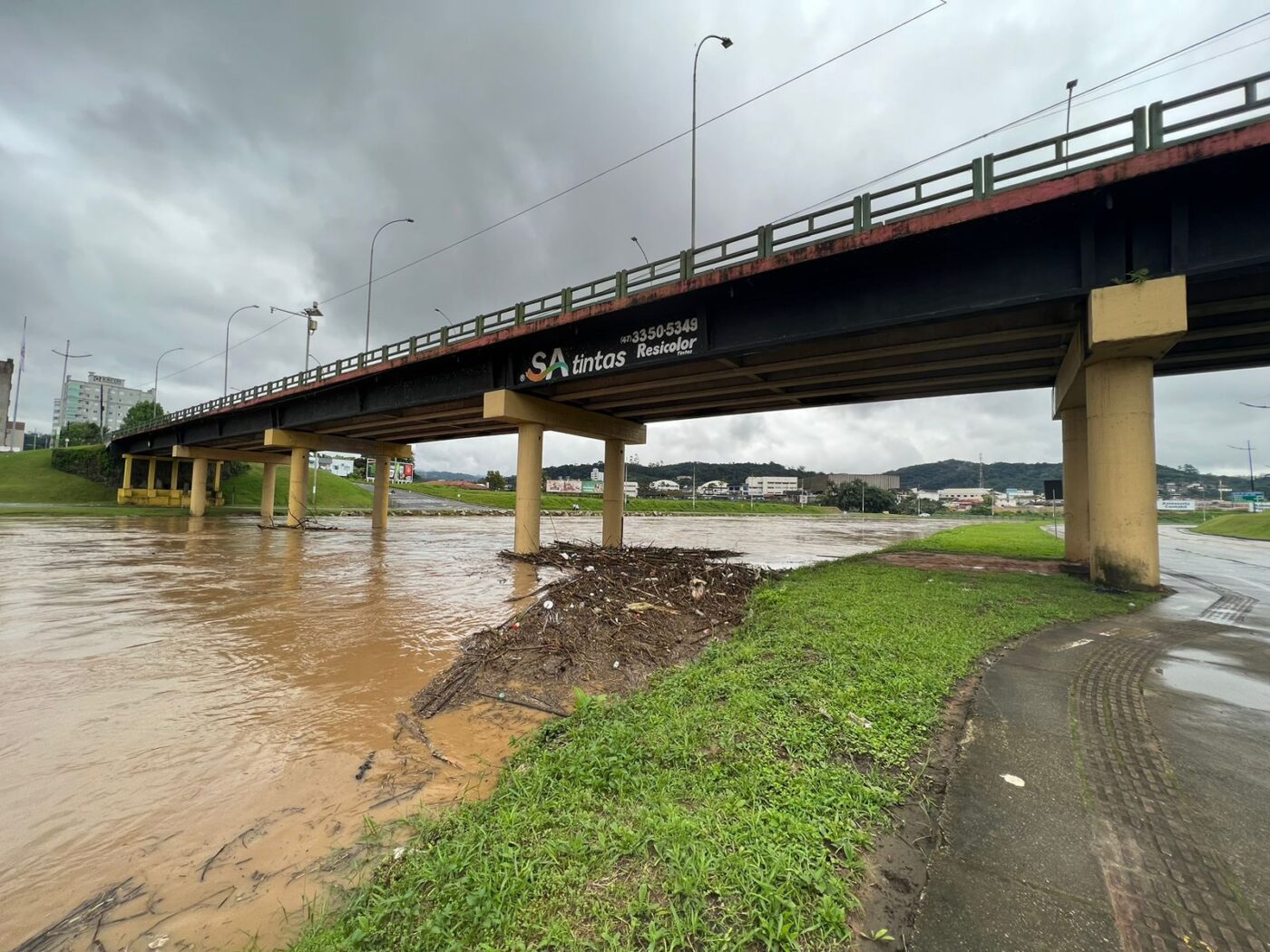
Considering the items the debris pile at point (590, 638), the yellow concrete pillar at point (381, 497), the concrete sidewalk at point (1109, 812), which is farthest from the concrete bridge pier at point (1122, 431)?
the yellow concrete pillar at point (381, 497)

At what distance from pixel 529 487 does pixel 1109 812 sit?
19991 millimetres

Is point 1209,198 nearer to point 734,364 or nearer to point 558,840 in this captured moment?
point 734,364

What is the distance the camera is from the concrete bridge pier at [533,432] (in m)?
20.5

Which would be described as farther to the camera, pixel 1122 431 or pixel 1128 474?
A: pixel 1122 431

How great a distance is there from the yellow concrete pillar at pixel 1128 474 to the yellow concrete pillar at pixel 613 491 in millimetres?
18064

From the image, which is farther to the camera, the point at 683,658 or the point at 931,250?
the point at 931,250

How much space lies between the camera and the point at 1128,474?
10.7 metres

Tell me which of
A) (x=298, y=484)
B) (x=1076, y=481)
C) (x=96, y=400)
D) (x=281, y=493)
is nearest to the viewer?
(x=1076, y=481)

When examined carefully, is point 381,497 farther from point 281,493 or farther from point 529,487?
point 281,493

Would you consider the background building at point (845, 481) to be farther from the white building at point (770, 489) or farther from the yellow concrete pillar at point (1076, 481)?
the yellow concrete pillar at point (1076, 481)

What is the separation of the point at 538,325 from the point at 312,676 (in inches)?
524

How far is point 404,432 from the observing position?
34.9m

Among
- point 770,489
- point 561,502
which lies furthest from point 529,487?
point 770,489

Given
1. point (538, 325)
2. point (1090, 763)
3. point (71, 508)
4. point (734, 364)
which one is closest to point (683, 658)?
point (1090, 763)
